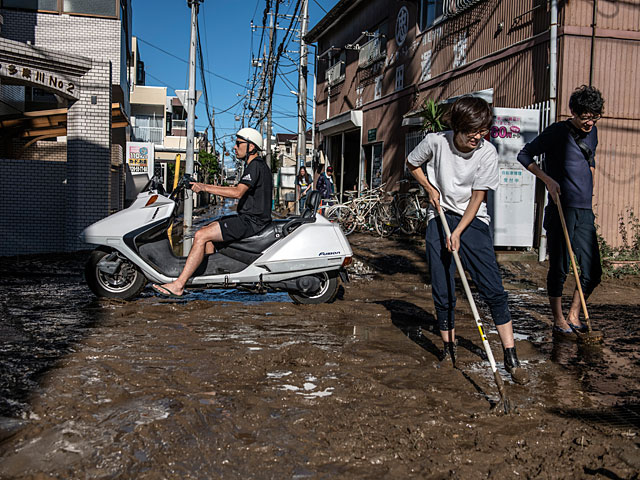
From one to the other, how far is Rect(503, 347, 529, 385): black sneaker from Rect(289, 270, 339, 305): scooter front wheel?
2.56m

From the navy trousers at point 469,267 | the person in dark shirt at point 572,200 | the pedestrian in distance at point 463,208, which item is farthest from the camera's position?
the person in dark shirt at point 572,200

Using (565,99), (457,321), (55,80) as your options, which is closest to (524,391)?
(457,321)

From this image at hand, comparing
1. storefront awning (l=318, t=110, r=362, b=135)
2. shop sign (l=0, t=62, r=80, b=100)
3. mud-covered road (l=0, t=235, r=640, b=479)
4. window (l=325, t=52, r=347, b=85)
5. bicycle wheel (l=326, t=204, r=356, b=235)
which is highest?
window (l=325, t=52, r=347, b=85)

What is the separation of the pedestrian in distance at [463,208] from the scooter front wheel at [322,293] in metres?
2.13

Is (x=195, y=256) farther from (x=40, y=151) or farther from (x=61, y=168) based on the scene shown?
A: (x=40, y=151)

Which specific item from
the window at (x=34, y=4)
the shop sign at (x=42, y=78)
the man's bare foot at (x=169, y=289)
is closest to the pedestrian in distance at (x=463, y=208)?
the man's bare foot at (x=169, y=289)

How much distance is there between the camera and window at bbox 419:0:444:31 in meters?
14.5

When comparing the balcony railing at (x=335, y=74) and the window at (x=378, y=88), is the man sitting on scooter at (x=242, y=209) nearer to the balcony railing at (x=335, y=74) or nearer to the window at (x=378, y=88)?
the window at (x=378, y=88)

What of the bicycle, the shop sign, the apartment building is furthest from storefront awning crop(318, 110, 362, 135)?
the shop sign

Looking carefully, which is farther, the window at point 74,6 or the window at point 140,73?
the window at point 140,73

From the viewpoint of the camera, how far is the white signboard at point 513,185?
989 centimetres

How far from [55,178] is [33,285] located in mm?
4894

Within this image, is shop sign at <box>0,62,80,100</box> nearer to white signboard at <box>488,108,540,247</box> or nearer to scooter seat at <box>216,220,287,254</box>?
scooter seat at <box>216,220,287,254</box>

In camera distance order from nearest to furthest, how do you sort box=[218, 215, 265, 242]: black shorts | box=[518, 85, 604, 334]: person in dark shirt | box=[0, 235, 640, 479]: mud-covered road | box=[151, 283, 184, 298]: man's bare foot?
1. box=[0, 235, 640, 479]: mud-covered road
2. box=[518, 85, 604, 334]: person in dark shirt
3. box=[151, 283, 184, 298]: man's bare foot
4. box=[218, 215, 265, 242]: black shorts
